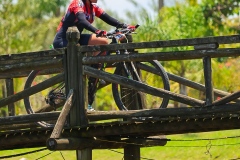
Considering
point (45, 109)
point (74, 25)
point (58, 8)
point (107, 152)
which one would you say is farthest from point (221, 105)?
point (58, 8)

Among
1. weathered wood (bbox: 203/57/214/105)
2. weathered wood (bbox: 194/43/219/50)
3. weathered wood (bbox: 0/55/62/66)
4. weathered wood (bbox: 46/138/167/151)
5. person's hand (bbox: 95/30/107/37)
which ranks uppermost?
person's hand (bbox: 95/30/107/37)

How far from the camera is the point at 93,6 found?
11.2 metres

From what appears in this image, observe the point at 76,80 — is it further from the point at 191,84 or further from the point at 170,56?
the point at 191,84

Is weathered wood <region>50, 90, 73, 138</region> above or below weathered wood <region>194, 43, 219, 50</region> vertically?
below

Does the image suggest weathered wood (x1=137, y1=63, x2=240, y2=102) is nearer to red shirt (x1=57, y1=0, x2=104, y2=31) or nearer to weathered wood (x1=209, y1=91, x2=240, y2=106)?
red shirt (x1=57, y1=0, x2=104, y2=31)

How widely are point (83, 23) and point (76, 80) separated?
109cm

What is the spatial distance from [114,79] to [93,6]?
1787 millimetres

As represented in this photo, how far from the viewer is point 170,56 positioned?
9.55m

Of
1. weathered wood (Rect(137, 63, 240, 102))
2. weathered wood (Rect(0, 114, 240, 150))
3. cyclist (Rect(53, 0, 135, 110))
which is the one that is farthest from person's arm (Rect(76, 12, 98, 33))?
weathered wood (Rect(0, 114, 240, 150))

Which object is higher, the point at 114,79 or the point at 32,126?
the point at 114,79

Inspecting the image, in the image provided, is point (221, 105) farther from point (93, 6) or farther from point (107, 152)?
point (107, 152)

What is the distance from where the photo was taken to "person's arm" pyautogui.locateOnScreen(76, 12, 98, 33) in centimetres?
1055

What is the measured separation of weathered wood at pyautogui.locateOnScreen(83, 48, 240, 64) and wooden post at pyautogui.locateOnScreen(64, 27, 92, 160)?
0.40ft

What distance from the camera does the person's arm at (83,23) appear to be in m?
10.5
